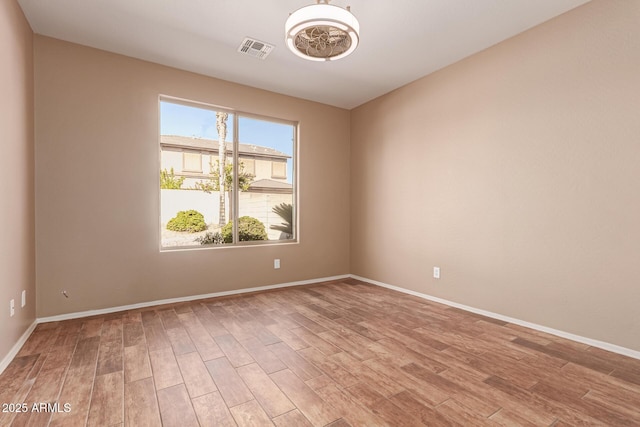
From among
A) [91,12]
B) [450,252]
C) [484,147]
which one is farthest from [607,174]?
[91,12]

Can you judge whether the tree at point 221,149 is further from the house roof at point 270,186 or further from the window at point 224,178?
the house roof at point 270,186

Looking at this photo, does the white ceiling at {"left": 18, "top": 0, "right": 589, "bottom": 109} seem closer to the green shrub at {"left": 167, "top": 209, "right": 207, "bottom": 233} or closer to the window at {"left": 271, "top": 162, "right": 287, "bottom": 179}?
the window at {"left": 271, "top": 162, "right": 287, "bottom": 179}

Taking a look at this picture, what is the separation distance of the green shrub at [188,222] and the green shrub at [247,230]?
30 centimetres

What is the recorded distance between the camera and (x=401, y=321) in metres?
2.96

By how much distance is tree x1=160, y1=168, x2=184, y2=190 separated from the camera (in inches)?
139

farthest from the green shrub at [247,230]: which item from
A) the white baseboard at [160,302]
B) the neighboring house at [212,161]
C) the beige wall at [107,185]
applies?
the white baseboard at [160,302]

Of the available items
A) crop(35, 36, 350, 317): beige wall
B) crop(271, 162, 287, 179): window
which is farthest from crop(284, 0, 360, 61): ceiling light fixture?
crop(271, 162, 287, 179): window

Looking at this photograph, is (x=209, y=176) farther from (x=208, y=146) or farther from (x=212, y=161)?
(x=208, y=146)

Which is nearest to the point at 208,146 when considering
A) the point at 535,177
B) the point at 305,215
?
the point at 305,215

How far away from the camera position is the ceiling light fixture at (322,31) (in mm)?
2021

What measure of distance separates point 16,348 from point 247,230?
7.88 ft

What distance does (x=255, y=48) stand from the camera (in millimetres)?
3092

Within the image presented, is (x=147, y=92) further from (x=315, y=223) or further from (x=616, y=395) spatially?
(x=616, y=395)

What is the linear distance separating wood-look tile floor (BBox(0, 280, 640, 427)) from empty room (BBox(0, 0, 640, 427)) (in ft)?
0.06
